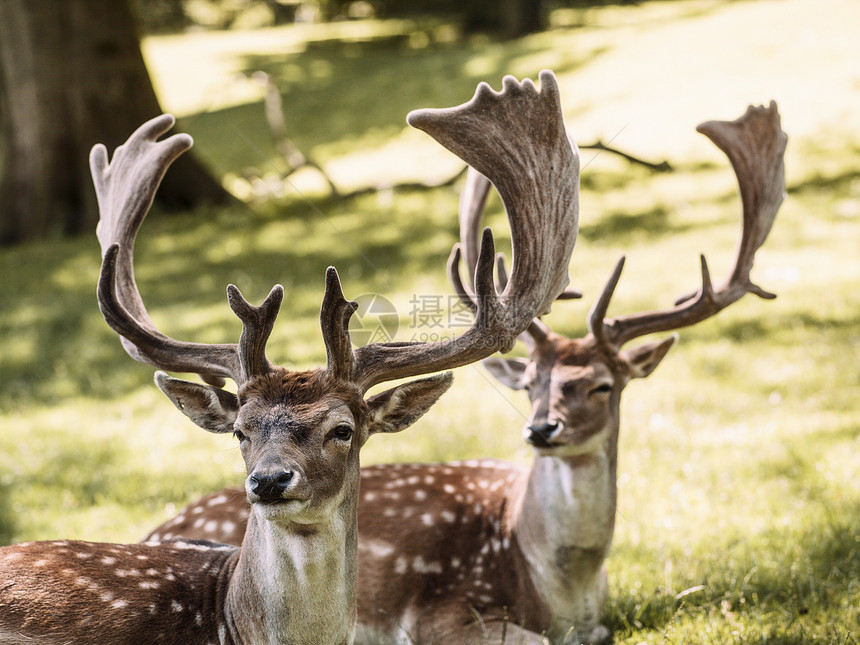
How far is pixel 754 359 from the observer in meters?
7.38

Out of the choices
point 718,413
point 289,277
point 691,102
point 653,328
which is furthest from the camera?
point 691,102

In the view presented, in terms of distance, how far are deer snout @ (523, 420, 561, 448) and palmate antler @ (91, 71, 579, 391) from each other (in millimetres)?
569

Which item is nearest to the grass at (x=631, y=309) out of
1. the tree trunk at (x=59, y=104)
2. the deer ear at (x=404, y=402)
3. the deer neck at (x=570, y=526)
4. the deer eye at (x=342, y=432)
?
the deer neck at (x=570, y=526)

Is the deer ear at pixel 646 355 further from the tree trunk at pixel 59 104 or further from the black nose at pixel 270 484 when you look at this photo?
the tree trunk at pixel 59 104

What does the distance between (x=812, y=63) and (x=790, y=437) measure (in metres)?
10.0

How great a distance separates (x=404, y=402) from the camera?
3275 millimetres

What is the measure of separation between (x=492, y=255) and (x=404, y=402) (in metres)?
0.58

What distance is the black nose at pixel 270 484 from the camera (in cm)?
271

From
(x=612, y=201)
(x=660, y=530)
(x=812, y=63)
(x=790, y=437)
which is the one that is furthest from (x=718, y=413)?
(x=812, y=63)

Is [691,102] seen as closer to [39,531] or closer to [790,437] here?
[790,437]

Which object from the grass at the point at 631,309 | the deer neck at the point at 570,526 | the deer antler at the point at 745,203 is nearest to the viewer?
the deer neck at the point at 570,526

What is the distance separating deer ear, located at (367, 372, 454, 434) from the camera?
3.23m

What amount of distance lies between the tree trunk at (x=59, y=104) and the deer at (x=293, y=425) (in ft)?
30.1

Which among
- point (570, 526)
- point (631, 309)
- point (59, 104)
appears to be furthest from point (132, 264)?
point (59, 104)
